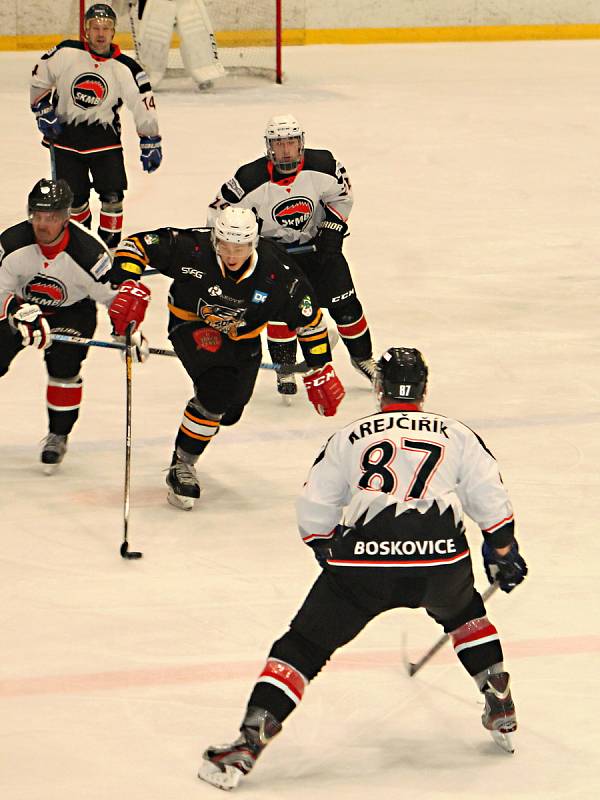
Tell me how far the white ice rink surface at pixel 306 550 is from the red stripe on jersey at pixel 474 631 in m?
0.30

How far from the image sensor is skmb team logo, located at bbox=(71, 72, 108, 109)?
7492mm

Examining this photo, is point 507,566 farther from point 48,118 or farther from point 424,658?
point 48,118

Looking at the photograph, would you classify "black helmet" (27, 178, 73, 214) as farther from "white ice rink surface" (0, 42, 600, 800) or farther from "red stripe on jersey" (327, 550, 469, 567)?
"red stripe on jersey" (327, 550, 469, 567)

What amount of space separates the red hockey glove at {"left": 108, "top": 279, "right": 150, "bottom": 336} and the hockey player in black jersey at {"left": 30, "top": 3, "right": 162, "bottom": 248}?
10.1 feet

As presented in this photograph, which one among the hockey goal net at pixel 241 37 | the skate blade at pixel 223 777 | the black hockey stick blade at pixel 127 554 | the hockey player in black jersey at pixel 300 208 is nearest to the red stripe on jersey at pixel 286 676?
the skate blade at pixel 223 777

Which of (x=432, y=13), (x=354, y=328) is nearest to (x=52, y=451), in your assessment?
(x=354, y=328)

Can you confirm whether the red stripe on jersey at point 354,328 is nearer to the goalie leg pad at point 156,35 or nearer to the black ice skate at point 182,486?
the black ice skate at point 182,486

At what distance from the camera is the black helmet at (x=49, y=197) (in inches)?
186

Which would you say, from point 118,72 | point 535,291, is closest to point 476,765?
point 535,291

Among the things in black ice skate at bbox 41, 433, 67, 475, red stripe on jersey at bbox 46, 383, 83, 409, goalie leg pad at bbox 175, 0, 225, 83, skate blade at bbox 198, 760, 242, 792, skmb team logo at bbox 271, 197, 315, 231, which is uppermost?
skmb team logo at bbox 271, 197, 315, 231

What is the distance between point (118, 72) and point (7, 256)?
292 centimetres

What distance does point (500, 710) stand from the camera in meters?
3.30

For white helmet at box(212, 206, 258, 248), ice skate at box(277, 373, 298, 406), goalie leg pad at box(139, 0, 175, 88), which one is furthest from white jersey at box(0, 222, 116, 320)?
goalie leg pad at box(139, 0, 175, 88)

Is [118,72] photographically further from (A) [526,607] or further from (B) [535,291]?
(A) [526,607]
